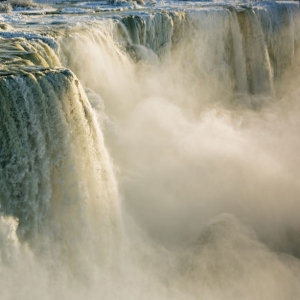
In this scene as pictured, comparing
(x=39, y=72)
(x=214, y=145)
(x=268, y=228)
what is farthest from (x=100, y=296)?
(x=214, y=145)

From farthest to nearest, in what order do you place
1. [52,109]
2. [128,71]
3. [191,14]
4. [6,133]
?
[191,14] < [128,71] < [52,109] < [6,133]

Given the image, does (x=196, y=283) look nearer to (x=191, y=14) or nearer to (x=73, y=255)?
(x=73, y=255)

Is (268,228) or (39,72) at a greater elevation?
(39,72)

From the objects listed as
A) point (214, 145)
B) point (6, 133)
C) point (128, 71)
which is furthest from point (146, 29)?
point (6, 133)

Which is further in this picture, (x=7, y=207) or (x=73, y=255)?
(x=73, y=255)

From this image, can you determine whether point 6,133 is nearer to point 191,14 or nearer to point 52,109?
point 52,109

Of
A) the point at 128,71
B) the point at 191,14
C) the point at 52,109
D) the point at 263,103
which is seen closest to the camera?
the point at 52,109

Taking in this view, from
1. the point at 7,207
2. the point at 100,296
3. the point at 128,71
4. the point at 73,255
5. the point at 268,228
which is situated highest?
the point at 128,71
